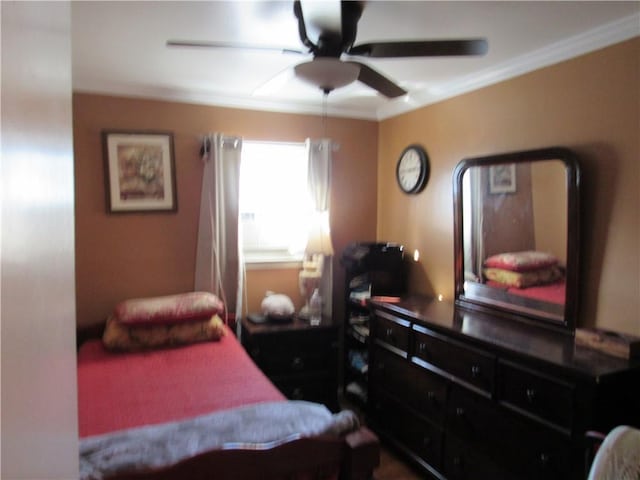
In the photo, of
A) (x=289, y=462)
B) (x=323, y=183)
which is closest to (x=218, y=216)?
(x=323, y=183)

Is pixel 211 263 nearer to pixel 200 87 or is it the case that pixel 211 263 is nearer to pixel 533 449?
pixel 200 87

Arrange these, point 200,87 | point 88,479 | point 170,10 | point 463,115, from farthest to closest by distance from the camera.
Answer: point 200,87 → point 463,115 → point 170,10 → point 88,479

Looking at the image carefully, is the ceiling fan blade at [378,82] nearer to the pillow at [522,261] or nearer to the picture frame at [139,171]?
the pillow at [522,261]

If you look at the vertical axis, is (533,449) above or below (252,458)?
below

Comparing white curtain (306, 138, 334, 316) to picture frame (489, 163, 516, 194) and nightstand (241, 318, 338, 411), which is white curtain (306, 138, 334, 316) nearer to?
nightstand (241, 318, 338, 411)

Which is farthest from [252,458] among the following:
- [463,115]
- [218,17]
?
[463,115]

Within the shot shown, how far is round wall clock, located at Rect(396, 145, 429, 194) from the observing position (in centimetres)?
334

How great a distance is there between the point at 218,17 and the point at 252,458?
177 centimetres

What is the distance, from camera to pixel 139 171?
10.5 ft

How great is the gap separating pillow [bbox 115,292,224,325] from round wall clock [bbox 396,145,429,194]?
5.30ft

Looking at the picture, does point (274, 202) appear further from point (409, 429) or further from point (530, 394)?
point (530, 394)

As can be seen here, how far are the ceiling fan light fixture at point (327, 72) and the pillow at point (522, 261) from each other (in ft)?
4.48

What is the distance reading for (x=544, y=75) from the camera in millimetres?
2475

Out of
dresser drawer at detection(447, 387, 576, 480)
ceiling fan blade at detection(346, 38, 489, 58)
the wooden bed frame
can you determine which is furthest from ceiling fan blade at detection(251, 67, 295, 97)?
dresser drawer at detection(447, 387, 576, 480)
